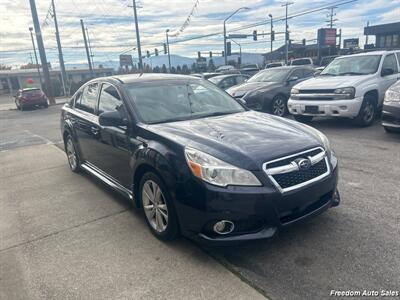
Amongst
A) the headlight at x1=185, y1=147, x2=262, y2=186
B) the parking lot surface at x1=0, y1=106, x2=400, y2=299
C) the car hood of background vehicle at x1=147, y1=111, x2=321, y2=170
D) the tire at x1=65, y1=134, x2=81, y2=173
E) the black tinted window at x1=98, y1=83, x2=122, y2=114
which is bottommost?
the parking lot surface at x1=0, y1=106, x2=400, y2=299

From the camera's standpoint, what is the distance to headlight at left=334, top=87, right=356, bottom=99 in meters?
7.94

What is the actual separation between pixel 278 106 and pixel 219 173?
8044 mm

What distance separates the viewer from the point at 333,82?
8.32 metres

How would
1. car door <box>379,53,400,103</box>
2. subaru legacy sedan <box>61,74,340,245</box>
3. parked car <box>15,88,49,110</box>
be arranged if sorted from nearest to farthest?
subaru legacy sedan <box>61,74,340,245</box> < car door <box>379,53,400,103</box> < parked car <box>15,88,49,110</box>

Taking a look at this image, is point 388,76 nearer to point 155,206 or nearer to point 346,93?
point 346,93

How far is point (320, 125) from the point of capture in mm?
9102

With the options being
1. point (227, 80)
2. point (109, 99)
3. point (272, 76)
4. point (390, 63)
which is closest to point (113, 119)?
point (109, 99)

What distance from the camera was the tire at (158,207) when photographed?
321 centimetres

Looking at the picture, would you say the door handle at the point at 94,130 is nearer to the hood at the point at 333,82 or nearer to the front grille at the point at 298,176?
the front grille at the point at 298,176

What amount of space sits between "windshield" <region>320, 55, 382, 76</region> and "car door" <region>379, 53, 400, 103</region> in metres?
0.23

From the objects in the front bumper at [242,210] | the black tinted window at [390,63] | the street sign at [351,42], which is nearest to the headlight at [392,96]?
the black tinted window at [390,63]

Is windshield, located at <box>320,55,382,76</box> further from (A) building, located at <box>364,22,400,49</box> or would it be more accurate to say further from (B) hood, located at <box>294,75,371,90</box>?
(A) building, located at <box>364,22,400,49</box>

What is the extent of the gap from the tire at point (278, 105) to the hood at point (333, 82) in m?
1.37

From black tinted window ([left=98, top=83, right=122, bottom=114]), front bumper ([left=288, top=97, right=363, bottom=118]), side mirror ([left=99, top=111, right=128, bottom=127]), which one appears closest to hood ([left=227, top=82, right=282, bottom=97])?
front bumper ([left=288, top=97, right=363, bottom=118])
